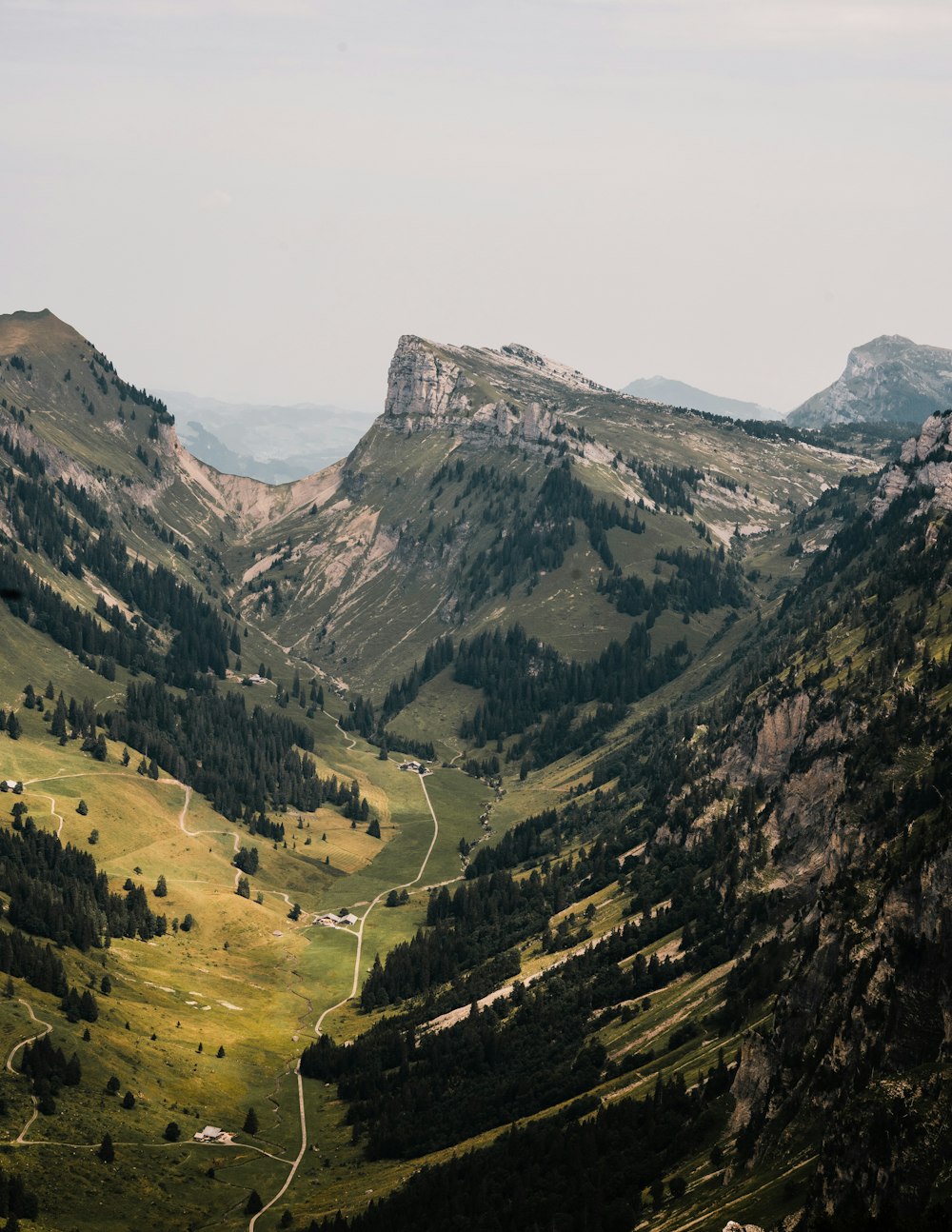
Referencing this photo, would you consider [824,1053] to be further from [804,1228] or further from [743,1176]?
[804,1228]

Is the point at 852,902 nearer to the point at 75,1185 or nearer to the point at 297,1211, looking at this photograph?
the point at 297,1211

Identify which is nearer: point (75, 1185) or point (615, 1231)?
point (615, 1231)

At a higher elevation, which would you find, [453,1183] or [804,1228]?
[804,1228]

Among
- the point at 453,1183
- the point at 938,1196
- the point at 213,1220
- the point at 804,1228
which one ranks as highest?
the point at 938,1196

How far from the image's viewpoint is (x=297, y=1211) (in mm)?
194375

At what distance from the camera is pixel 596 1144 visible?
7037 inches

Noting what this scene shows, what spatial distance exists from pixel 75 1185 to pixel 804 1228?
109469 millimetres

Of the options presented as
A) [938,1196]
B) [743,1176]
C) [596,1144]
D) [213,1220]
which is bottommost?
[213,1220]

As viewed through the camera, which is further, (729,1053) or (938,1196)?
(729,1053)

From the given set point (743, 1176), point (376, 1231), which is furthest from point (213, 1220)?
point (743, 1176)

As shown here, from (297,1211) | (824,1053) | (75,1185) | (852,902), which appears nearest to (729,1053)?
(852,902)

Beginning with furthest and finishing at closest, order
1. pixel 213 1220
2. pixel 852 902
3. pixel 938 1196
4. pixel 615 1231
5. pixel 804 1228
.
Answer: pixel 213 1220
pixel 852 902
pixel 615 1231
pixel 804 1228
pixel 938 1196

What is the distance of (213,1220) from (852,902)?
96049mm

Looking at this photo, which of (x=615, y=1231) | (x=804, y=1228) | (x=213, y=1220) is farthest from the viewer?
(x=213, y=1220)
